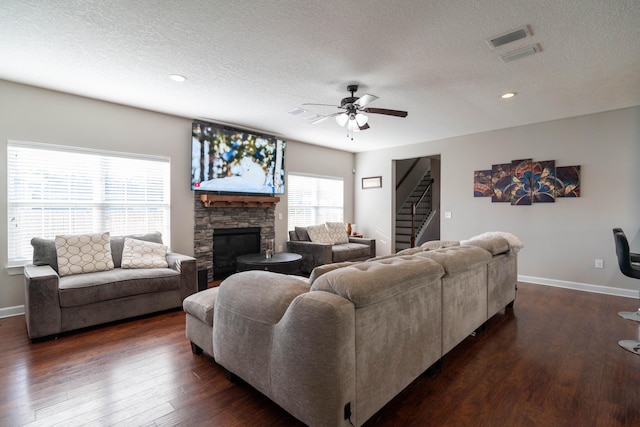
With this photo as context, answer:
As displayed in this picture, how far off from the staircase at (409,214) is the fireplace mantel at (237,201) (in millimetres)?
3945

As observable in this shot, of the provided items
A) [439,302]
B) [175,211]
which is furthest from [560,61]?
[175,211]

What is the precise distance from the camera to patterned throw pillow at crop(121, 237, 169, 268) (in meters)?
3.68

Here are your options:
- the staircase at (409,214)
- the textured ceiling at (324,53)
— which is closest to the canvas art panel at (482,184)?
the textured ceiling at (324,53)

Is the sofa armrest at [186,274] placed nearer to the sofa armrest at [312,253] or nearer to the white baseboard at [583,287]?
the sofa armrest at [312,253]

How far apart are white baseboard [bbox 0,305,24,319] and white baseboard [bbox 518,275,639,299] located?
7129mm

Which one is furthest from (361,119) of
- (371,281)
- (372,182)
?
(372,182)

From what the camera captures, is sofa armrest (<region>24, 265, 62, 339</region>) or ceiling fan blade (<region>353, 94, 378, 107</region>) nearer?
sofa armrest (<region>24, 265, 62, 339</region>)

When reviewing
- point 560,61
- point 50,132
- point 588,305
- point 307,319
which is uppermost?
point 560,61

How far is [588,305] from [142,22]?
5726 mm

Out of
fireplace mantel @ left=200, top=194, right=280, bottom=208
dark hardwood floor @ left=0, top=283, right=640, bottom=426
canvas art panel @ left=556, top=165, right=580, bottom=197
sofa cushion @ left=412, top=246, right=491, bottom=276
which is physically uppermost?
canvas art panel @ left=556, top=165, right=580, bottom=197

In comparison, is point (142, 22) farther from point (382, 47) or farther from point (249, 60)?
point (382, 47)

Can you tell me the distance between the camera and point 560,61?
2906 mm

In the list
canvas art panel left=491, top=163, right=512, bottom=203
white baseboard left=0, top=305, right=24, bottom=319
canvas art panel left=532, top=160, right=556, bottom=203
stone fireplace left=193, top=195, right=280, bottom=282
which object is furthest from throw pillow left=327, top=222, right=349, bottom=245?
white baseboard left=0, top=305, right=24, bottom=319

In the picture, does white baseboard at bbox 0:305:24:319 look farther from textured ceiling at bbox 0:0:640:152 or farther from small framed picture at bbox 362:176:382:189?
small framed picture at bbox 362:176:382:189
